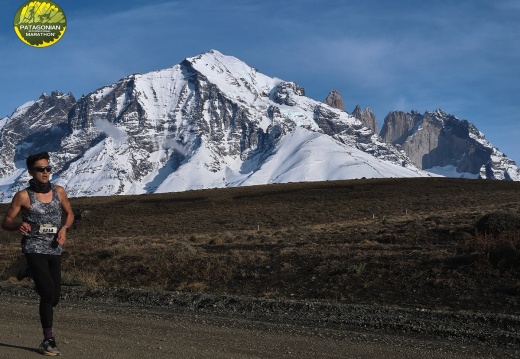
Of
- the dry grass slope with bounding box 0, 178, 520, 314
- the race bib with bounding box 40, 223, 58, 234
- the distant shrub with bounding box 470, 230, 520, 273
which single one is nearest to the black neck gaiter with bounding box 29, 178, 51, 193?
the race bib with bounding box 40, 223, 58, 234

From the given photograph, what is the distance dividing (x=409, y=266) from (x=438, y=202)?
42714mm

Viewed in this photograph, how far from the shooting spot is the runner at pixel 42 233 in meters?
8.55

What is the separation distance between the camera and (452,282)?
16.4 m

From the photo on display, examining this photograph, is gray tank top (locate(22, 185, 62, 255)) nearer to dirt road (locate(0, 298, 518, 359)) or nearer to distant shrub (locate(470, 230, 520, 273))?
dirt road (locate(0, 298, 518, 359))

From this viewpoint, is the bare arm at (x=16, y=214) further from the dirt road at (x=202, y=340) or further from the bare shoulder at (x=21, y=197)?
the dirt road at (x=202, y=340)

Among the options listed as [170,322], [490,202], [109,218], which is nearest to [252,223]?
[109,218]

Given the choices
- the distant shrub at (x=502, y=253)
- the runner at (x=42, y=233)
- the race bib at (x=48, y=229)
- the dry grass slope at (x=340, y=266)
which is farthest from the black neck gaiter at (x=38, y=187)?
the distant shrub at (x=502, y=253)

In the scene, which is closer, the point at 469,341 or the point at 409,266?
the point at 469,341

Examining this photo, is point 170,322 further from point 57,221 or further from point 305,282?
point 305,282

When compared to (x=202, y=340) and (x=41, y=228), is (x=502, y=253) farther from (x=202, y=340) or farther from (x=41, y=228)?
(x=41, y=228)

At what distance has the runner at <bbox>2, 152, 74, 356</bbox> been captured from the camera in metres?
8.55

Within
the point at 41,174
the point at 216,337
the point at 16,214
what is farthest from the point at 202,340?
the point at 41,174

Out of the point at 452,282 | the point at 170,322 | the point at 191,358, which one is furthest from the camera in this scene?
the point at 452,282

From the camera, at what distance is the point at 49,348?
848 cm
